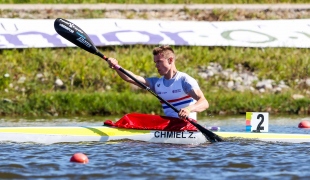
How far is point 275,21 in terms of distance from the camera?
21.4m

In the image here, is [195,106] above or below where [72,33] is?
below

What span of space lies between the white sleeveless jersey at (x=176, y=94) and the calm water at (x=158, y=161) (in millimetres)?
651

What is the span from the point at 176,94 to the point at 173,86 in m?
0.13

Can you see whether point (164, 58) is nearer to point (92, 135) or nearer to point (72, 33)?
point (92, 135)

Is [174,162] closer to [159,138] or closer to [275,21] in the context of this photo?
[159,138]

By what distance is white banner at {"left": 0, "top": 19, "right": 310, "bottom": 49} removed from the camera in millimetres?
19781

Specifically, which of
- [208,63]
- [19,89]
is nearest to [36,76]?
[19,89]

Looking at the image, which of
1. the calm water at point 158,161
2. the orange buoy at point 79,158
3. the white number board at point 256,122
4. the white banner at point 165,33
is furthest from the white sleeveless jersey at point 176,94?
the white banner at point 165,33

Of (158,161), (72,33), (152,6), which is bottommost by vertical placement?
(158,161)

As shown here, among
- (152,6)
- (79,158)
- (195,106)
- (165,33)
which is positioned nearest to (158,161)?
(79,158)

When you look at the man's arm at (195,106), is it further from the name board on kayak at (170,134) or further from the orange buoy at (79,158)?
the orange buoy at (79,158)

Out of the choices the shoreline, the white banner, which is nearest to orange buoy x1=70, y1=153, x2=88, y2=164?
the white banner

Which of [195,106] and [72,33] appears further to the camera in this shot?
[72,33]

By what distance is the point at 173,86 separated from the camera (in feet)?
42.1
